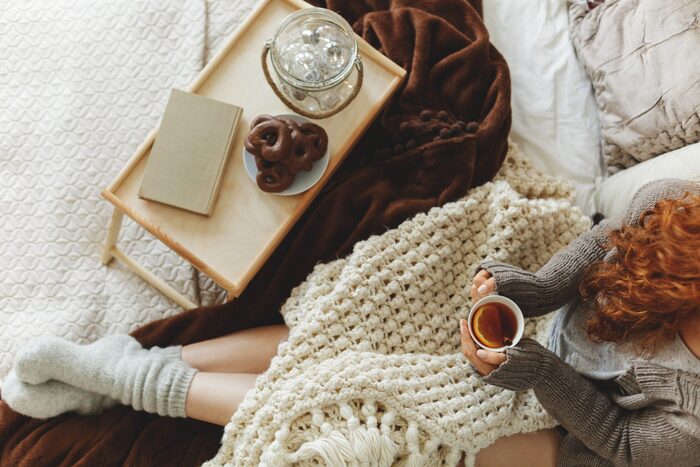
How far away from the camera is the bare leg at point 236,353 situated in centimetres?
116

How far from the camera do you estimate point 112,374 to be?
108 centimetres

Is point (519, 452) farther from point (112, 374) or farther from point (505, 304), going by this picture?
point (112, 374)

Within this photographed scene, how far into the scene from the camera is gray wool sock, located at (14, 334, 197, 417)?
1070 mm

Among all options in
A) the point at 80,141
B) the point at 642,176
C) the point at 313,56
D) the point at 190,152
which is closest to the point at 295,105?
the point at 313,56

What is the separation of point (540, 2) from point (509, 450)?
39.8 inches

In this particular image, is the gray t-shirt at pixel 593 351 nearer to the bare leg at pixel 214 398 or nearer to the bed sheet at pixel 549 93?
the bed sheet at pixel 549 93

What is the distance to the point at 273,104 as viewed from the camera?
1116 millimetres

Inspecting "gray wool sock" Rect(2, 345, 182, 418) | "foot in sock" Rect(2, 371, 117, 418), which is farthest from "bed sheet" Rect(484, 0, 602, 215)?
"foot in sock" Rect(2, 371, 117, 418)

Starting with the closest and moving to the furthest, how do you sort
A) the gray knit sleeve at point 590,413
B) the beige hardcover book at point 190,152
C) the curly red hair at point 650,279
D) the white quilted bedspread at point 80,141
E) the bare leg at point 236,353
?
the curly red hair at point 650,279
the gray knit sleeve at point 590,413
the beige hardcover book at point 190,152
the bare leg at point 236,353
the white quilted bedspread at point 80,141

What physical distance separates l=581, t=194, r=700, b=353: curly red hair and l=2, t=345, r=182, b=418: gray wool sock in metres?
0.81

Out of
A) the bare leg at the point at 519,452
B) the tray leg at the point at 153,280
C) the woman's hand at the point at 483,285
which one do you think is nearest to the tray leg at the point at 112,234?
the tray leg at the point at 153,280

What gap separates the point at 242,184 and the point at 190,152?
0.11 m

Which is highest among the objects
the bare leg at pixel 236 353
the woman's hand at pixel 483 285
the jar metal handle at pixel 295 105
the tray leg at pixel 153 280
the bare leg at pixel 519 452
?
the jar metal handle at pixel 295 105

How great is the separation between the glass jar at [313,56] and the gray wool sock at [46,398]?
56 cm
